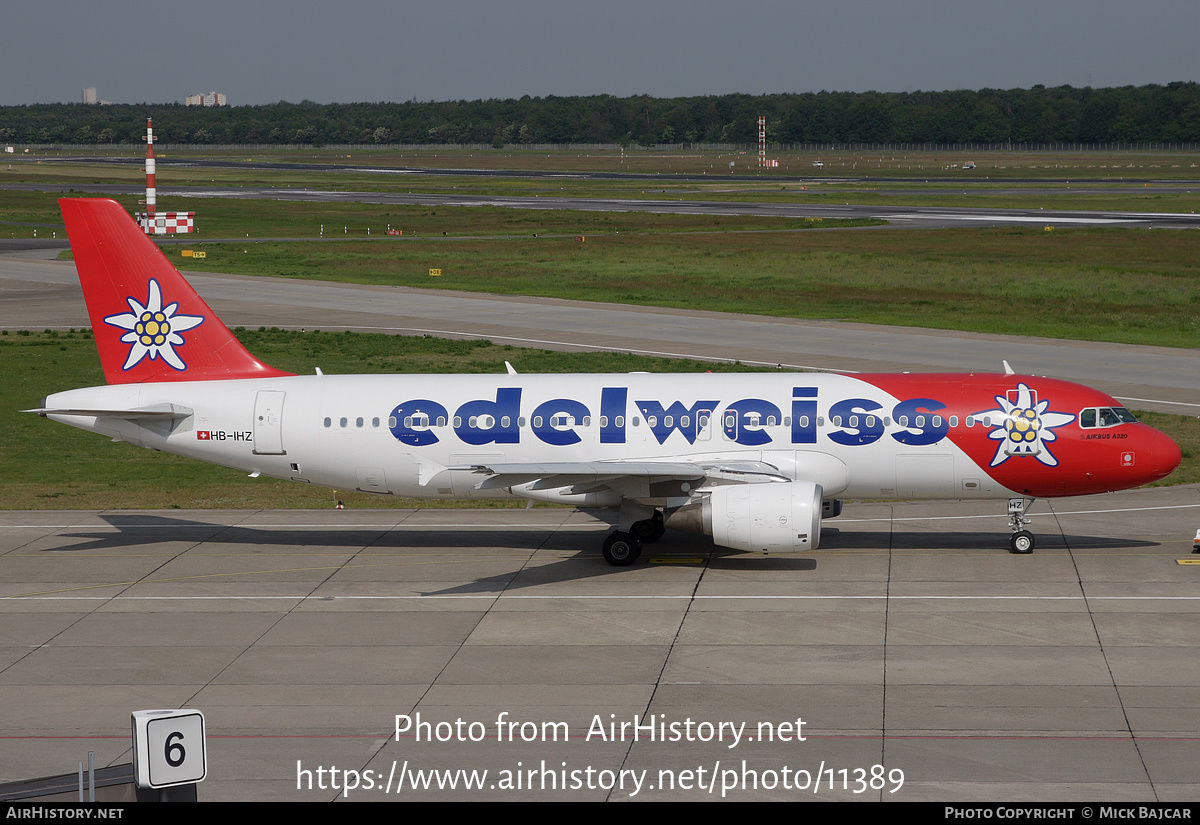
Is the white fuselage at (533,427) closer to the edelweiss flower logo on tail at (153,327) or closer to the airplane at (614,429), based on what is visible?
the airplane at (614,429)

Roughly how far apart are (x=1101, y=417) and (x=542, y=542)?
583 inches

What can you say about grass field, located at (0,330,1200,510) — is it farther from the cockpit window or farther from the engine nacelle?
the engine nacelle

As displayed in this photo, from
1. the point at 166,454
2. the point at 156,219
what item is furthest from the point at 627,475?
the point at 156,219

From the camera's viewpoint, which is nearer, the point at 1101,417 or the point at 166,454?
the point at 1101,417

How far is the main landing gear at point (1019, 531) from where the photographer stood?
3375 centimetres

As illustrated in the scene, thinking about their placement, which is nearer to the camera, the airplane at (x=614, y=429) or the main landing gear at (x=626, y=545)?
the airplane at (x=614, y=429)

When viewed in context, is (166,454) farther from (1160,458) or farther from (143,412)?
(1160,458)

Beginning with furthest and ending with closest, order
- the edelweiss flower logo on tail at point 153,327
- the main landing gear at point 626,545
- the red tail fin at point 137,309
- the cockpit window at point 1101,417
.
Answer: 1. the edelweiss flower logo on tail at point 153,327
2. the red tail fin at point 137,309
3. the main landing gear at point 626,545
4. the cockpit window at point 1101,417

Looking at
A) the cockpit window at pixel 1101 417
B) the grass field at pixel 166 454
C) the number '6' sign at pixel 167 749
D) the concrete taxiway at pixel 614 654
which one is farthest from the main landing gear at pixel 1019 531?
the number '6' sign at pixel 167 749

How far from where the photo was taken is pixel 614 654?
26.4m

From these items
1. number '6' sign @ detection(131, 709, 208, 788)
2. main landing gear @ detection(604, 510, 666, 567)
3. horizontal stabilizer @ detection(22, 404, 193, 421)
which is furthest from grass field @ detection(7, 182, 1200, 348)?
number '6' sign @ detection(131, 709, 208, 788)

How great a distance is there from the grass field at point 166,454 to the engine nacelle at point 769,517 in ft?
41.9

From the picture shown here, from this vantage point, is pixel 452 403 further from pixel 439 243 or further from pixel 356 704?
pixel 439 243

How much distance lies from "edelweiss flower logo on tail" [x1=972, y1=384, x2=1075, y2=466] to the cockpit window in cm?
32
